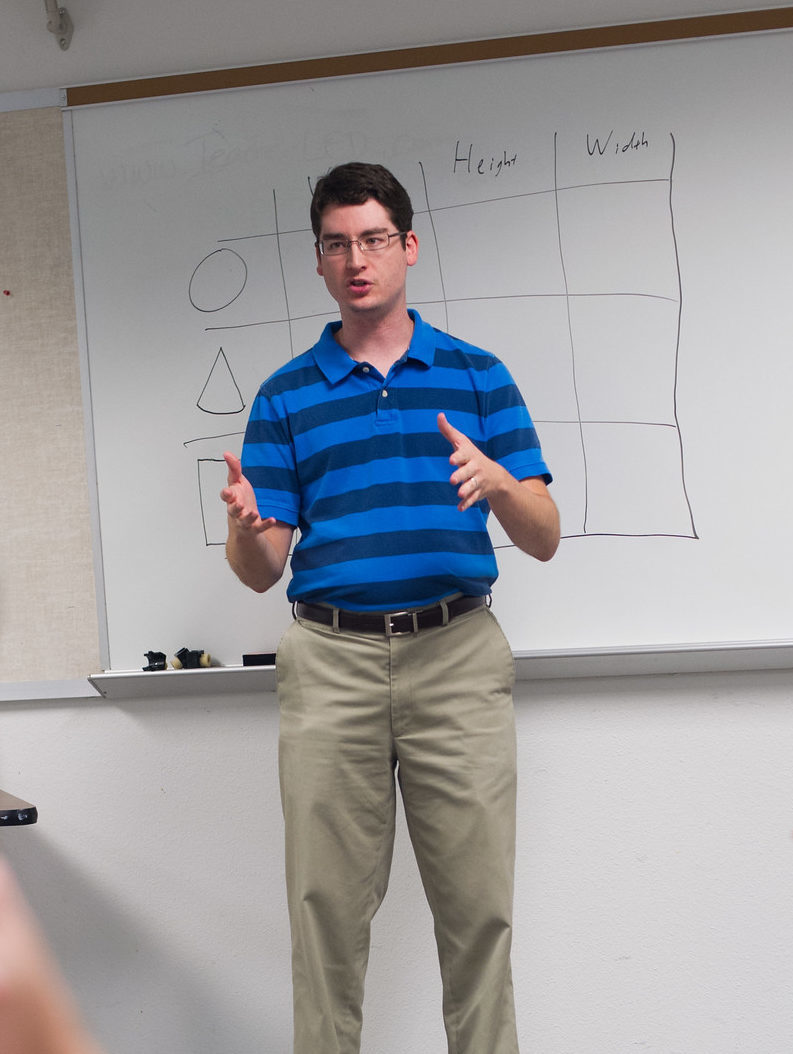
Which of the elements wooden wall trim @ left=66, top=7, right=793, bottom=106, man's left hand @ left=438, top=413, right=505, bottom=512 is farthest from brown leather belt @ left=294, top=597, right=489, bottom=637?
wooden wall trim @ left=66, top=7, right=793, bottom=106

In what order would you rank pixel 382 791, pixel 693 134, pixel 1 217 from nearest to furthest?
pixel 382 791 < pixel 693 134 < pixel 1 217

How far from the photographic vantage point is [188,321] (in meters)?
1.88

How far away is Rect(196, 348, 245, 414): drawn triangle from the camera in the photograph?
1.87 meters

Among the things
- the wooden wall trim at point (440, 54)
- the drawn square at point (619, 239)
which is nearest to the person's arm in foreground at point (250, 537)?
the drawn square at point (619, 239)

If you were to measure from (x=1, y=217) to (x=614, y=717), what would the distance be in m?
1.55

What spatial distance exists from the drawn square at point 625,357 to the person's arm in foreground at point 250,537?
2.22 ft

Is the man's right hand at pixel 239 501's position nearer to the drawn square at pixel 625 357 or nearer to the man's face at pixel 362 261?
the man's face at pixel 362 261

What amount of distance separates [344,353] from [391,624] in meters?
0.42

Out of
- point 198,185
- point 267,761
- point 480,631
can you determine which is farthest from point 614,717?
point 198,185

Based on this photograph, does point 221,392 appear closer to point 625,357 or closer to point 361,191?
point 361,191

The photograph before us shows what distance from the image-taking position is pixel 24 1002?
24 centimetres

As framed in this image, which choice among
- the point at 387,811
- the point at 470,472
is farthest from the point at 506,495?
the point at 387,811

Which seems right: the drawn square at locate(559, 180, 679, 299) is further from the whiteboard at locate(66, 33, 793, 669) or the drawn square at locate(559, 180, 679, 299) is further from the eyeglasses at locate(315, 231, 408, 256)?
the eyeglasses at locate(315, 231, 408, 256)

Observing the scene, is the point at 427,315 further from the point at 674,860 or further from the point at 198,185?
the point at 674,860
